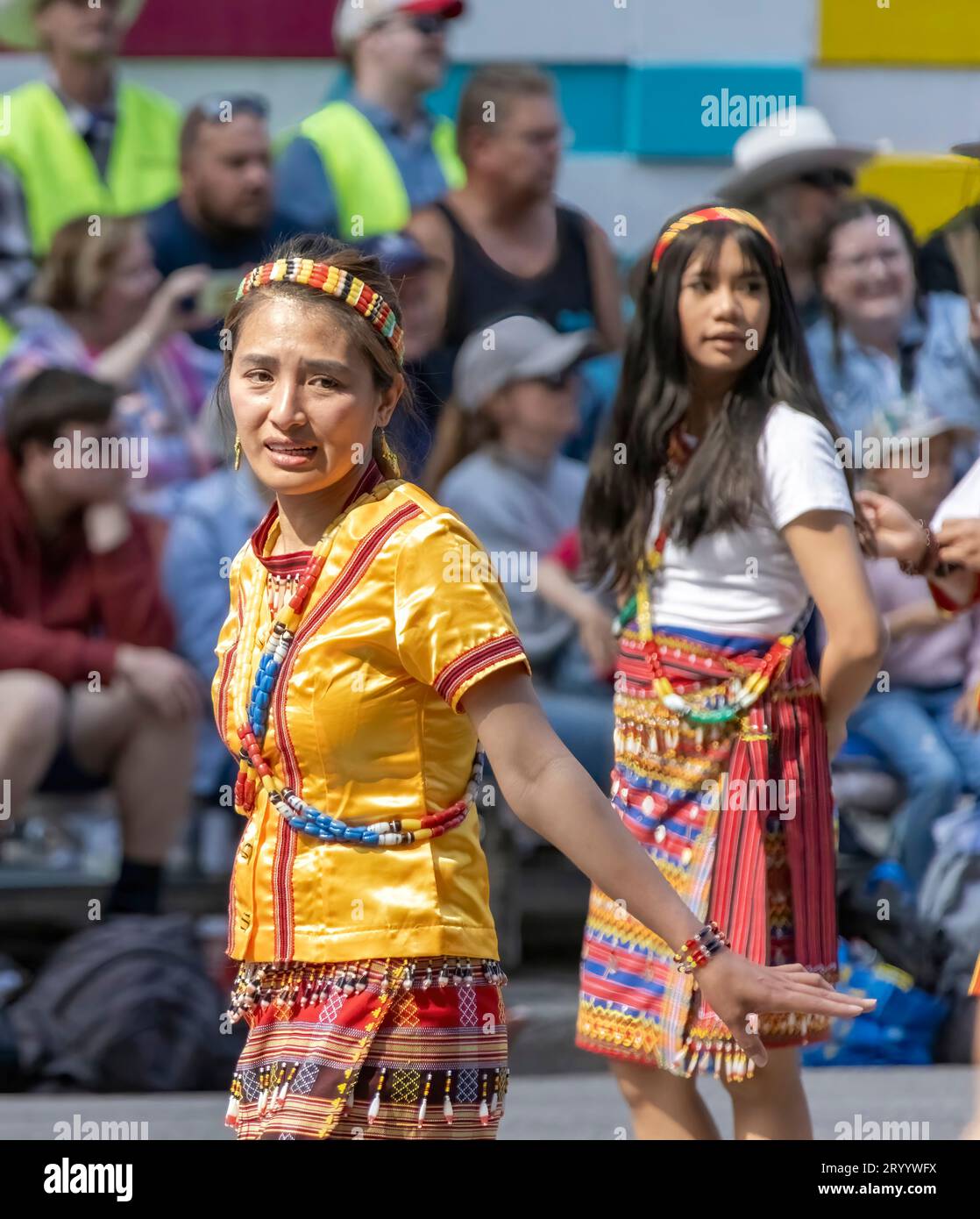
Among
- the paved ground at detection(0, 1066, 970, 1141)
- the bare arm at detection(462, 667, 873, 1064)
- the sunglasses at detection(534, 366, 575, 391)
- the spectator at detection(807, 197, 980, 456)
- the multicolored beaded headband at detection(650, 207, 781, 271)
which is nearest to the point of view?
the bare arm at detection(462, 667, 873, 1064)

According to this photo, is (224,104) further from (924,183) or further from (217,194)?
(924,183)

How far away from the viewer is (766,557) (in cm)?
349

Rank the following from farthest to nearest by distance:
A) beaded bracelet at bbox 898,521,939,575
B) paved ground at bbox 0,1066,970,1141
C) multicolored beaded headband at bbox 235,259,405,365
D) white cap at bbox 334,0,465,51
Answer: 1. white cap at bbox 334,0,465,51
2. paved ground at bbox 0,1066,970,1141
3. beaded bracelet at bbox 898,521,939,575
4. multicolored beaded headband at bbox 235,259,405,365

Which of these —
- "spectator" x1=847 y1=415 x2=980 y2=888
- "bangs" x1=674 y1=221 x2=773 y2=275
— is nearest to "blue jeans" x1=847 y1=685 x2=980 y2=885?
"spectator" x1=847 y1=415 x2=980 y2=888

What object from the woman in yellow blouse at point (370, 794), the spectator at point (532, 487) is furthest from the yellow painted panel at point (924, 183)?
the woman in yellow blouse at point (370, 794)

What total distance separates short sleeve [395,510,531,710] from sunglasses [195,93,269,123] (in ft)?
11.2

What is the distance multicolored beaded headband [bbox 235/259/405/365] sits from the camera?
2.42 meters

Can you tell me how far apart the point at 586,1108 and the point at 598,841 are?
2977 mm

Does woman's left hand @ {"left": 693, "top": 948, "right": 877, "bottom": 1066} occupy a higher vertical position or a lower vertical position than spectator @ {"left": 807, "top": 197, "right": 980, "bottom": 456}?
lower

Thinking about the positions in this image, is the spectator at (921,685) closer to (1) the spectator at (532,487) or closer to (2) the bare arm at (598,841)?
(1) the spectator at (532,487)

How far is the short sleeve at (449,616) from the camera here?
2217mm

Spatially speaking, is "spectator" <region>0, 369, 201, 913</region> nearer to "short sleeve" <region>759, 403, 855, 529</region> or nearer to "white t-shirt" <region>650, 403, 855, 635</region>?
"white t-shirt" <region>650, 403, 855, 635</region>

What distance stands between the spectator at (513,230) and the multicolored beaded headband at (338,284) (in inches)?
121
